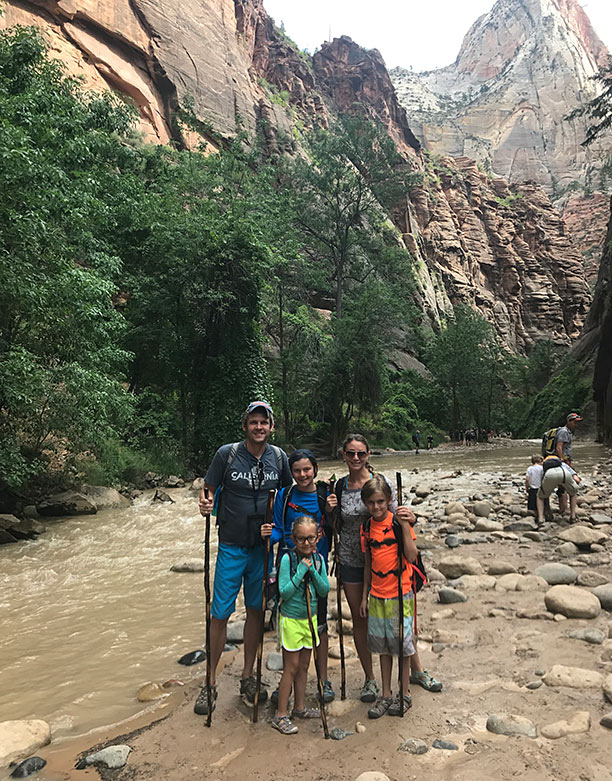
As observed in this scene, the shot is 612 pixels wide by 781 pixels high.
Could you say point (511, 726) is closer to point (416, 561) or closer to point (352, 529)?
point (416, 561)

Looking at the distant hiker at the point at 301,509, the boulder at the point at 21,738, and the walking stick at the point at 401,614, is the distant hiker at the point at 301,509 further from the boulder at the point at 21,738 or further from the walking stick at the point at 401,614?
the boulder at the point at 21,738

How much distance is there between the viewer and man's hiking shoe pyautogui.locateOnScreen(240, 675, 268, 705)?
3.09m

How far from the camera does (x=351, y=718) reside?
9.23 ft

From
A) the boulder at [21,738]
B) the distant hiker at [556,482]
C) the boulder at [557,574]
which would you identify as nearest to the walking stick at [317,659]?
the boulder at [21,738]

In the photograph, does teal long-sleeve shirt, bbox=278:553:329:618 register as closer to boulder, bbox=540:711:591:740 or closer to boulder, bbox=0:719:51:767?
boulder, bbox=540:711:591:740

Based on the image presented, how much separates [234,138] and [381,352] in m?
22.3

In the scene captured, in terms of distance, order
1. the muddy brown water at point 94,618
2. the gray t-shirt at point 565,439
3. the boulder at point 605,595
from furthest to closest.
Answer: the gray t-shirt at point 565,439
the boulder at point 605,595
the muddy brown water at point 94,618

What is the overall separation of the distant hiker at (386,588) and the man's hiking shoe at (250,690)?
73 cm

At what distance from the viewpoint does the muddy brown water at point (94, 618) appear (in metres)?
3.35

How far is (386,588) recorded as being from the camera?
2.95 meters

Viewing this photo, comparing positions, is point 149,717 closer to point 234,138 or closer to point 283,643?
point 283,643

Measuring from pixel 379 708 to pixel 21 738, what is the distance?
2.02 m

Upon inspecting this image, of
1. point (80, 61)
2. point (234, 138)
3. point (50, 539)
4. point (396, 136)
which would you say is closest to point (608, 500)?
point (50, 539)

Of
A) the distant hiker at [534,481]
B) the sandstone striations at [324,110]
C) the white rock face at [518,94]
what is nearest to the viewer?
the distant hiker at [534,481]
